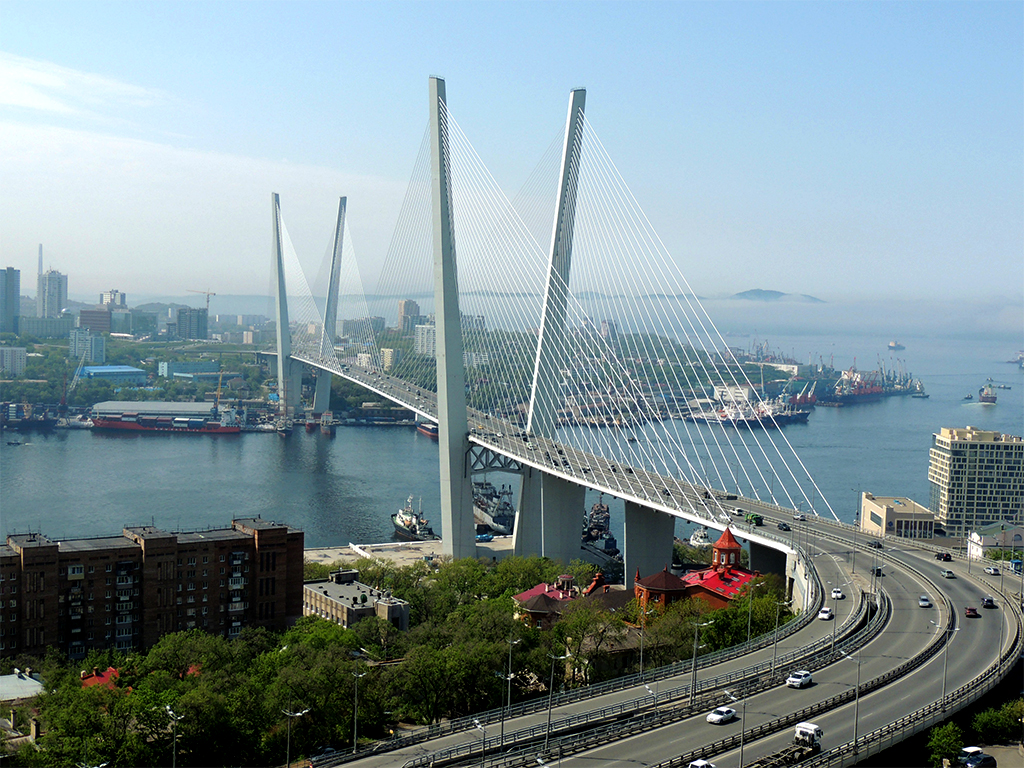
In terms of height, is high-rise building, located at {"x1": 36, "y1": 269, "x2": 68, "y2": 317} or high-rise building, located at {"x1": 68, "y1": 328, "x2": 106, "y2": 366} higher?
high-rise building, located at {"x1": 36, "y1": 269, "x2": 68, "y2": 317}

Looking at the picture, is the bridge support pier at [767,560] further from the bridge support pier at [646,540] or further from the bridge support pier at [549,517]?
the bridge support pier at [549,517]

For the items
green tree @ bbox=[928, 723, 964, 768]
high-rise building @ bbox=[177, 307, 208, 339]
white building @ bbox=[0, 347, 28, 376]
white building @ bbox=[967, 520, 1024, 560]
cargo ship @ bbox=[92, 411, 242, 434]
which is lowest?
cargo ship @ bbox=[92, 411, 242, 434]

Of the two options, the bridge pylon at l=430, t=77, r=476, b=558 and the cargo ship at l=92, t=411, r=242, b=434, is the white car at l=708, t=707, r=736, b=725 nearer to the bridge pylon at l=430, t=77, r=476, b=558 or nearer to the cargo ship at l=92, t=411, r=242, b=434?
the bridge pylon at l=430, t=77, r=476, b=558

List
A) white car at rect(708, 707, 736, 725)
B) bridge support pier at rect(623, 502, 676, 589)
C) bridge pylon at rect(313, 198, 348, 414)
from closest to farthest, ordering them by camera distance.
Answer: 1. white car at rect(708, 707, 736, 725)
2. bridge support pier at rect(623, 502, 676, 589)
3. bridge pylon at rect(313, 198, 348, 414)

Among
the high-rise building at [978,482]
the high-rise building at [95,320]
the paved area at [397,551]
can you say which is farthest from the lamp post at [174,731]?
the high-rise building at [95,320]

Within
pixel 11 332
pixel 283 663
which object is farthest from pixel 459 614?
pixel 11 332

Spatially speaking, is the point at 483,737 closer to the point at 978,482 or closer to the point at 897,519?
the point at 897,519

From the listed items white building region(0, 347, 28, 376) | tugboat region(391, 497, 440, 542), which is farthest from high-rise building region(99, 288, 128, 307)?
tugboat region(391, 497, 440, 542)

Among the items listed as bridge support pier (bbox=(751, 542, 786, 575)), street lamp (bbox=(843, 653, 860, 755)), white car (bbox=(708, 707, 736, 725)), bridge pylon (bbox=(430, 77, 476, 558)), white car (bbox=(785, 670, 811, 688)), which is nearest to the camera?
street lamp (bbox=(843, 653, 860, 755))
